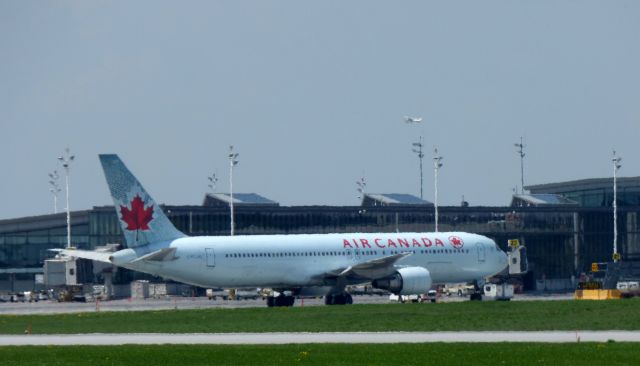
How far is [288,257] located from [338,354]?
38965mm

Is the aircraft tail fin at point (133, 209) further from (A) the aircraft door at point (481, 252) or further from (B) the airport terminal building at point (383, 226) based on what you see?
(B) the airport terminal building at point (383, 226)

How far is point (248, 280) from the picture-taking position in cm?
8088

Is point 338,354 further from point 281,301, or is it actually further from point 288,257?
point 281,301

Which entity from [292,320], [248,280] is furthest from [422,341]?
[248,280]

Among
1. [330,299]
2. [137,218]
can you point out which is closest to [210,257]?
[137,218]

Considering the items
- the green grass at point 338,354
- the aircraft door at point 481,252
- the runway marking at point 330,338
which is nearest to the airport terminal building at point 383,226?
the aircraft door at point 481,252

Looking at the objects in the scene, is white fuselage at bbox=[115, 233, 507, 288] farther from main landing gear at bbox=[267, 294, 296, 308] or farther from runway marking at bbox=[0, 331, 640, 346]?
runway marking at bbox=[0, 331, 640, 346]

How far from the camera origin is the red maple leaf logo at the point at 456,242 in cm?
8744

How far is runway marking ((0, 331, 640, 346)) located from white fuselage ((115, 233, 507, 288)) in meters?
22.5

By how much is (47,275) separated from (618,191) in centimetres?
6947

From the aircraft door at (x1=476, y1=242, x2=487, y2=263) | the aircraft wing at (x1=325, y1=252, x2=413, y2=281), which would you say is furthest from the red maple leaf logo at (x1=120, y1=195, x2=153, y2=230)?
the aircraft door at (x1=476, y1=242, x2=487, y2=263)

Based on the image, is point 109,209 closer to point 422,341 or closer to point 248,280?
point 248,280

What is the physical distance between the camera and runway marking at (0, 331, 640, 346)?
49.0 metres

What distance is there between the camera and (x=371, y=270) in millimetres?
82938
